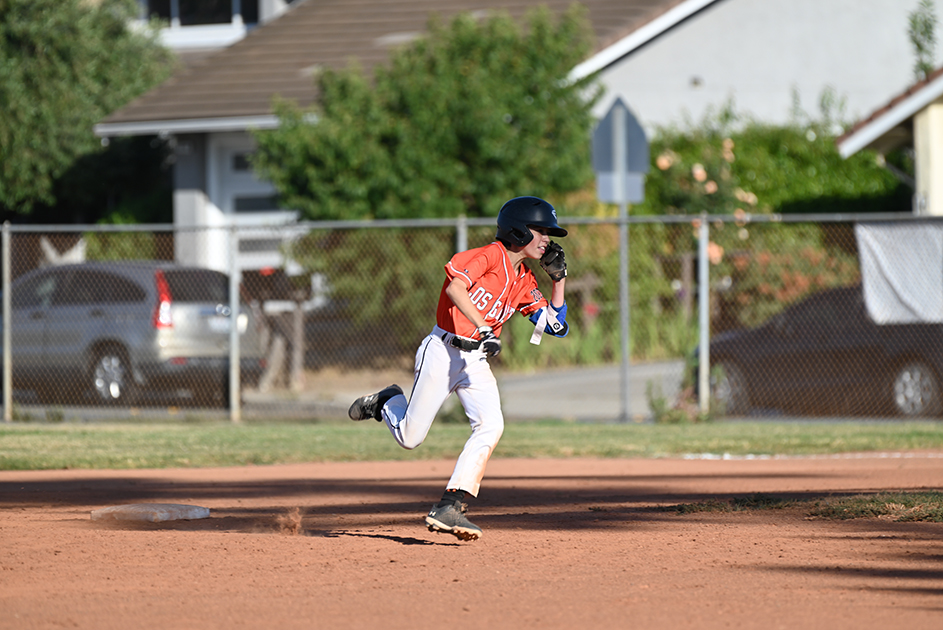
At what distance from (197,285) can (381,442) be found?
3.64 m

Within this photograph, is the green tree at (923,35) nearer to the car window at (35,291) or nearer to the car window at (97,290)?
the car window at (97,290)

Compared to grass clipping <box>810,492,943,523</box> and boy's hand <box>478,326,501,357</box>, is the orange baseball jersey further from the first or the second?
grass clipping <box>810,492,943,523</box>

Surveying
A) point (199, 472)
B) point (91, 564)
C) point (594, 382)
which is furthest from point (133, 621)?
point (594, 382)

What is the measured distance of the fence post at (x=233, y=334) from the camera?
13.0 meters

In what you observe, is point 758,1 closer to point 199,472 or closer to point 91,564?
point 199,472

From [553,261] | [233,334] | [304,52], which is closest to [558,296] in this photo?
[553,261]

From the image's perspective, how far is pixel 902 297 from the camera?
12.4 metres

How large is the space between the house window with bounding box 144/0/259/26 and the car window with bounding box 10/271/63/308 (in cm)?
1297

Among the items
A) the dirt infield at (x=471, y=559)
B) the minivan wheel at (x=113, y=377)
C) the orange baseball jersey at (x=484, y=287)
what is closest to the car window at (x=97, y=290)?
the minivan wheel at (x=113, y=377)

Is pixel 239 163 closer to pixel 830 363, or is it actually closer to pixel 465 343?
pixel 830 363

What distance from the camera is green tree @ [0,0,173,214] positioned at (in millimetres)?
21781

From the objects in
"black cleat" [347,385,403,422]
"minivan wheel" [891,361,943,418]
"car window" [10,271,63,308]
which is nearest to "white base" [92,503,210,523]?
"black cleat" [347,385,403,422]

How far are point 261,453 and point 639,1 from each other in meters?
15.0

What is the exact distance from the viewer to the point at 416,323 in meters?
15.7
